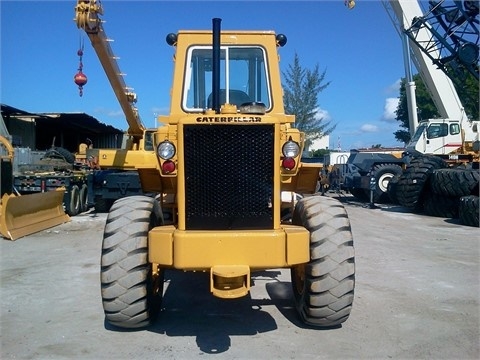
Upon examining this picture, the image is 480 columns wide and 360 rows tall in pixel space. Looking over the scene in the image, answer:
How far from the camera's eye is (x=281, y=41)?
602 centimetres

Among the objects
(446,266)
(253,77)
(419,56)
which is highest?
(419,56)

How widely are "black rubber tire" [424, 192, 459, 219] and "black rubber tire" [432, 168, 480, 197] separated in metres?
0.39

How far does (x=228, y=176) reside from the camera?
4578 millimetres

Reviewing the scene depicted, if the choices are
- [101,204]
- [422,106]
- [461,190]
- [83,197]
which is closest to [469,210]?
[461,190]

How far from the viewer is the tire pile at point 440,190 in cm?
1345

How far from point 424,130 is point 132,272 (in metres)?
17.8

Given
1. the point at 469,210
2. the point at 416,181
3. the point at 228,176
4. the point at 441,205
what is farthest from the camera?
the point at 416,181

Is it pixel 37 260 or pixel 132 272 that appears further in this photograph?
pixel 37 260

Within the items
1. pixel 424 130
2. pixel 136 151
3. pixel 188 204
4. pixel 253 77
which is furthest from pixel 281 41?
pixel 424 130

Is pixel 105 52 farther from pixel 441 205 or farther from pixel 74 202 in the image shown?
pixel 441 205

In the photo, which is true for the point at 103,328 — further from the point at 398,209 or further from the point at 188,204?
the point at 398,209

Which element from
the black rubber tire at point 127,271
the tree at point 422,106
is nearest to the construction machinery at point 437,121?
the tree at point 422,106

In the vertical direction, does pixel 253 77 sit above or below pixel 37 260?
above

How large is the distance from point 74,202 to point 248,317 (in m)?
11.3
